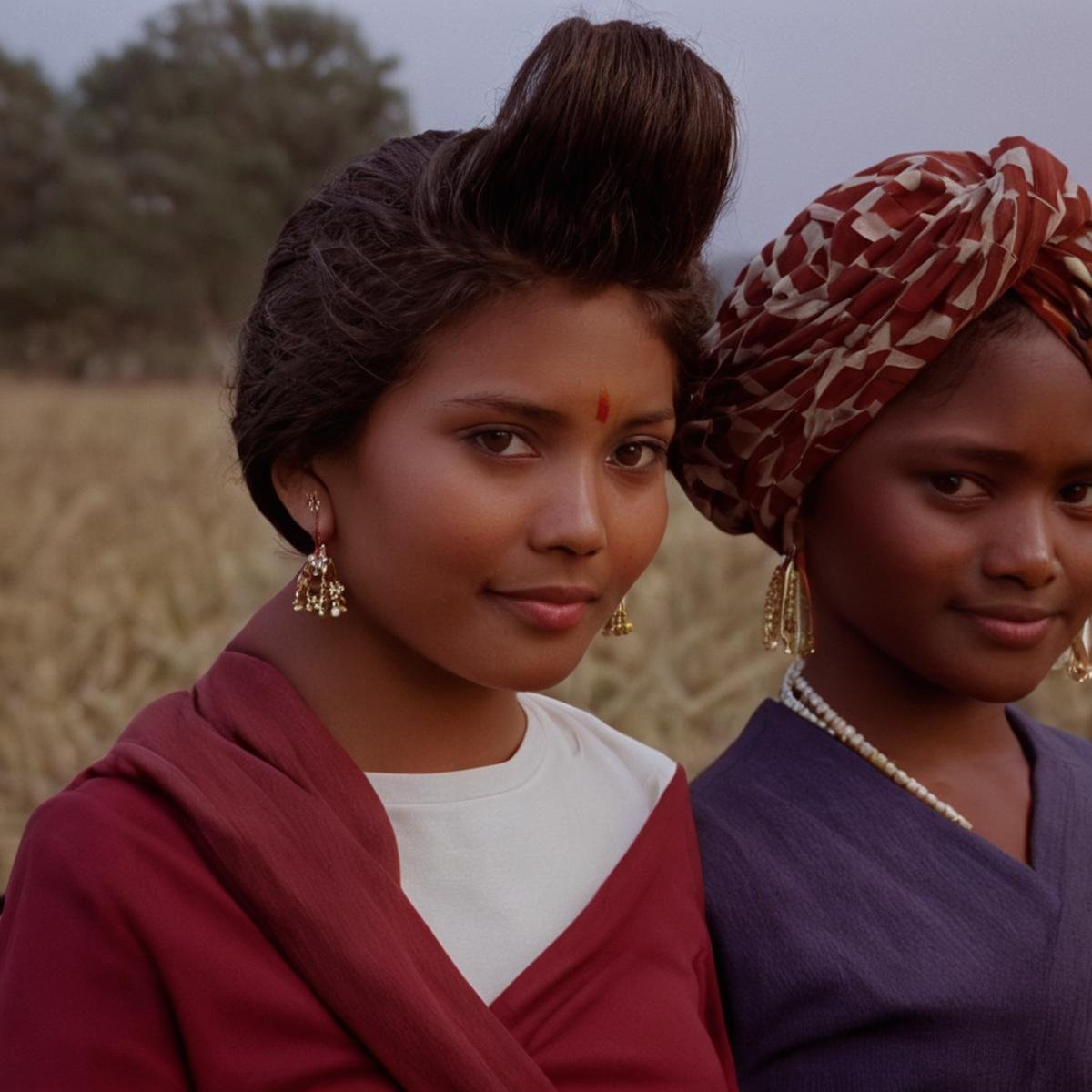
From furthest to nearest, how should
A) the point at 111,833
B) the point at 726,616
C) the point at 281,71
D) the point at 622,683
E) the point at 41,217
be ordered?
the point at 281,71, the point at 41,217, the point at 726,616, the point at 622,683, the point at 111,833

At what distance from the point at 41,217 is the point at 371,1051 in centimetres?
1545

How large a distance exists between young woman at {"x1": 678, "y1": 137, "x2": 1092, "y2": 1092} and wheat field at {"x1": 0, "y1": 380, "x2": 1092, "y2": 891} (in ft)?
5.54

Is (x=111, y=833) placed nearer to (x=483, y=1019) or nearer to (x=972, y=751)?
(x=483, y=1019)

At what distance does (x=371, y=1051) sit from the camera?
1496mm

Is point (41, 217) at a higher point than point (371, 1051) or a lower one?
higher

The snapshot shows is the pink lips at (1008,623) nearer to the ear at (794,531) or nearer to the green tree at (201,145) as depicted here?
the ear at (794,531)

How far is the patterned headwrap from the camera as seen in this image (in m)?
1.80

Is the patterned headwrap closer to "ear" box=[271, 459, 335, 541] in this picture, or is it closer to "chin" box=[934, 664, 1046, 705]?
"chin" box=[934, 664, 1046, 705]

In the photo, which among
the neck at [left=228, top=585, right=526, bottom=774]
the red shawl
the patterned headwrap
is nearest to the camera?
the red shawl

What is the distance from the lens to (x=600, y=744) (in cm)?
196

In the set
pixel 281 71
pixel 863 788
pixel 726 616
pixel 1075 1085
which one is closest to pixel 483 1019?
pixel 863 788

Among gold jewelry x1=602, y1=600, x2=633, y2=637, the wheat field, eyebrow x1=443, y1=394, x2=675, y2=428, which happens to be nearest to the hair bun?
eyebrow x1=443, y1=394, x2=675, y2=428

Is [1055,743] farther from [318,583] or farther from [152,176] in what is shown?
[152,176]

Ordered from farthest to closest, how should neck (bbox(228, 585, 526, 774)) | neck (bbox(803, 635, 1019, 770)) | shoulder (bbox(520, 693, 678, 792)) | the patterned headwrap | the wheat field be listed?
the wheat field
neck (bbox(803, 635, 1019, 770))
shoulder (bbox(520, 693, 678, 792))
the patterned headwrap
neck (bbox(228, 585, 526, 774))
